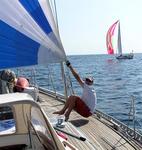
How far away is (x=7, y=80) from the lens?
8.49 meters

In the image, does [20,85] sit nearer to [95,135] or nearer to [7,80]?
[7,80]

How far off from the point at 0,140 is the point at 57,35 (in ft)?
6.26

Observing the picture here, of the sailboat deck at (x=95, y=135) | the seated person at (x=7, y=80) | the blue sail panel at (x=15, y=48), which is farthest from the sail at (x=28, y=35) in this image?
the seated person at (x=7, y=80)

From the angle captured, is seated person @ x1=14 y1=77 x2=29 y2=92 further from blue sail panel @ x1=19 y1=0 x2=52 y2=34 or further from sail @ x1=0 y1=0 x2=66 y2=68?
blue sail panel @ x1=19 y1=0 x2=52 y2=34

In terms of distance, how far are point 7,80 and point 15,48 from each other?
2679 mm

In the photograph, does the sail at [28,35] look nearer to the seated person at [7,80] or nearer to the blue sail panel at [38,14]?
the blue sail panel at [38,14]

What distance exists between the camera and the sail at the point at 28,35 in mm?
5652

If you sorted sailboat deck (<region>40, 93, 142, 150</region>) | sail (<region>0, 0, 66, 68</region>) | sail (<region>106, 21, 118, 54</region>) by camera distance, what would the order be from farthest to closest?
1. sail (<region>106, 21, 118, 54</region>)
2. sailboat deck (<region>40, 93, 142, 150</region>)
3. sail (<region>0, 0, 66, 68</region>)

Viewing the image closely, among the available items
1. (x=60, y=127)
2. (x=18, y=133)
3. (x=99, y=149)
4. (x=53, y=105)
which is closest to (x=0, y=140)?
(x=18, y=133)

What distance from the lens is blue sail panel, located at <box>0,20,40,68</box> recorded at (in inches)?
227

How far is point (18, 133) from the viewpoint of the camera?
4.70 meters

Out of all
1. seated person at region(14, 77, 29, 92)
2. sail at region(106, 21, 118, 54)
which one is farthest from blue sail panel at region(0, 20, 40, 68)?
sail at region(106, 21, 118, 54)

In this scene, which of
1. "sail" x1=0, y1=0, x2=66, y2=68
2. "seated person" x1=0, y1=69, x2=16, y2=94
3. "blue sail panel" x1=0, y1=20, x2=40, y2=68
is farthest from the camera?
"seated person" x1=0, y1=69, x2=16, y2=94

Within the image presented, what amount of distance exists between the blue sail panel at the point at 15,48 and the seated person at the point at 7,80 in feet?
7.87
